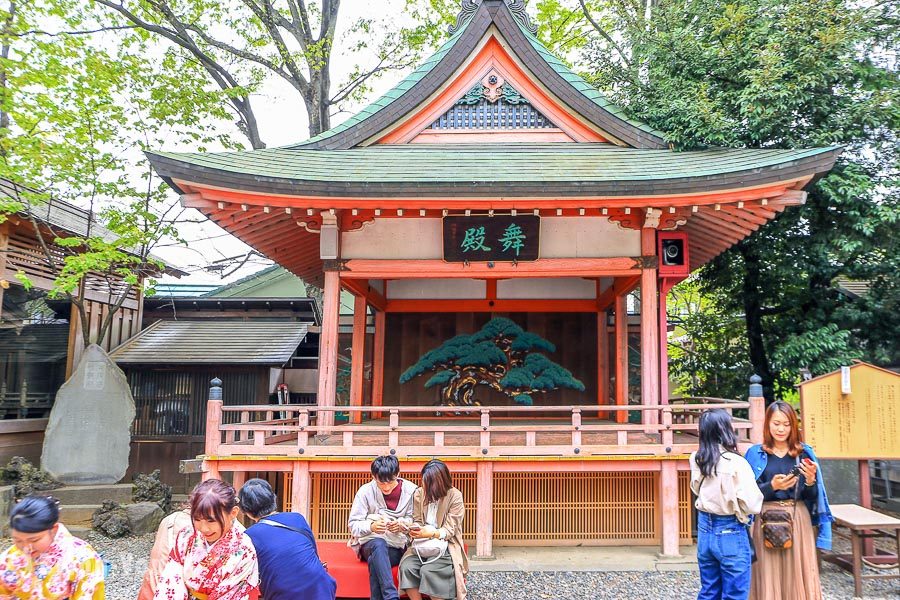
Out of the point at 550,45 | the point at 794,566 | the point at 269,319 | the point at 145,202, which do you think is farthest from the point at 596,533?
the point at 550,45

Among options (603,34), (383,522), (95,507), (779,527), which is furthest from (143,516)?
(603,34)

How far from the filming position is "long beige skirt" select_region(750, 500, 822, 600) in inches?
169

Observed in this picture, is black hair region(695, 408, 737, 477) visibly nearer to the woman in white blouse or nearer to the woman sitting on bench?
the woman in white blouse

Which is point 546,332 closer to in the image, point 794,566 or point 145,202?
point 794,566

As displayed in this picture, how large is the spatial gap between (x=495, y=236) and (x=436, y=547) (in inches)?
173

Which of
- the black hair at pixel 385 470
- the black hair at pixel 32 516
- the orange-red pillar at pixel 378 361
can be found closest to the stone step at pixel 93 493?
the orange-red pillar at pixel 378 361

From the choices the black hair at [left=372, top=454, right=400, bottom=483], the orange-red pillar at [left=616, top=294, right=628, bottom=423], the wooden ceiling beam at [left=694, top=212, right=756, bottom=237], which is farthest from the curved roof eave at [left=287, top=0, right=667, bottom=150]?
the black hair at [left=372, top=454, right=400, bottom=483]

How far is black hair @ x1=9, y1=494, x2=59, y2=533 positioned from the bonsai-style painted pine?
7.35 metres

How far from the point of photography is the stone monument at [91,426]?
10109mm

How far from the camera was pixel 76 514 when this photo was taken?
9383mm

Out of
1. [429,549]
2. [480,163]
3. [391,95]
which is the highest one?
[391,95]

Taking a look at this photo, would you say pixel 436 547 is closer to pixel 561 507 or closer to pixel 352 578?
pixel 352 578

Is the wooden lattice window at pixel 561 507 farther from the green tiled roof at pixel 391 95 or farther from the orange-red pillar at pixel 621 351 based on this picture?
the green tiled roof at pixel 391 95

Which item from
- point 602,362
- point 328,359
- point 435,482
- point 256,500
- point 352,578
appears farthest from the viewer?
point 602,362
